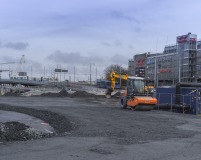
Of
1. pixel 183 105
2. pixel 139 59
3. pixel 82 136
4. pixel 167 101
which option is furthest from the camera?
pixel 139 59

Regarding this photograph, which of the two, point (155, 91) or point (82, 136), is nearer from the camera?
point (82, 136)

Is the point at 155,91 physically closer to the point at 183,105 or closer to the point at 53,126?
the point at 183,105

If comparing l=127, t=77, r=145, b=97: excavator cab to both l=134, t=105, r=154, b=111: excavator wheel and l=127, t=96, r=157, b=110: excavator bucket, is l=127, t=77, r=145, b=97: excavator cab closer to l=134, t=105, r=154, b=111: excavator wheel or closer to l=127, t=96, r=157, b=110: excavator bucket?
l=127, t=96, r=157, b=110: excavator bucket

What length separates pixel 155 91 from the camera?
35031 millimetres

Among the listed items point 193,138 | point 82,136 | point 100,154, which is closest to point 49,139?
point 82,136

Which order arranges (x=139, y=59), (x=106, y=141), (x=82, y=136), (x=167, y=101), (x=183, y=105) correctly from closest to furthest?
(x=106, y=141)
(x=82, y=136)
(x=183, y=105)
(x=167, y=101)
(x=139, y=59)

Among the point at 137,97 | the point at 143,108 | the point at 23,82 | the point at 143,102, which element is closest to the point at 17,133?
the point at 143,102

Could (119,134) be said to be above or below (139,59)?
below

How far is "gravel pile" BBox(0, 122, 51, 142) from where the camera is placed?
13016 millimetres

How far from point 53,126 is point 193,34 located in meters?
95.1

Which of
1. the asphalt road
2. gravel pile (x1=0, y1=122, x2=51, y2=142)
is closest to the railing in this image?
the asphalt road

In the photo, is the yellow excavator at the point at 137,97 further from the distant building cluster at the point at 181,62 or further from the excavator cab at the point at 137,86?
the distant building cluster at the point at 181,62

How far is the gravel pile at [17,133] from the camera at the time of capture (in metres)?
13.0

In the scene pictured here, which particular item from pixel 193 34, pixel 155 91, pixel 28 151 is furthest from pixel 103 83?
pixel 28 151
